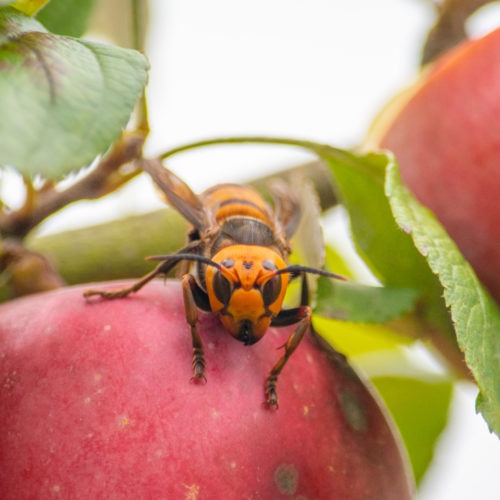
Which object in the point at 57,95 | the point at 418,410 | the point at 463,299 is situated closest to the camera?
the point at 57,95

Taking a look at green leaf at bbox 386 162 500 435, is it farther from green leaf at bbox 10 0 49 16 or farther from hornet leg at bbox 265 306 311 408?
green leaf at bbox 10 0 49 16

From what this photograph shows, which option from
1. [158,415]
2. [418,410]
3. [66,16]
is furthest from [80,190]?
[418,410]

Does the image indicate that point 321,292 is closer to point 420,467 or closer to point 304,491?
point 304,491

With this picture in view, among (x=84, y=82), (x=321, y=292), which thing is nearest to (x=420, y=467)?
(x=321, y=292)

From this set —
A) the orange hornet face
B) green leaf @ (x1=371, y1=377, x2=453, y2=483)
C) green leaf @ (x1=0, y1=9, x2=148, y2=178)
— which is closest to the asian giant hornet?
the orange hornet face

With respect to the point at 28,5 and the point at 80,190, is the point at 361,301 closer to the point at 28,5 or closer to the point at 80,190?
the point at 80,190

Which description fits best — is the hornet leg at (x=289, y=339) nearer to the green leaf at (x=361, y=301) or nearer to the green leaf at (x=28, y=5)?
the green leaf at (x=361, y=301)

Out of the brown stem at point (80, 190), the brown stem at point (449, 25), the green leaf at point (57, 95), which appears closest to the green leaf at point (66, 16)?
the brown stem at point (80, 190)
